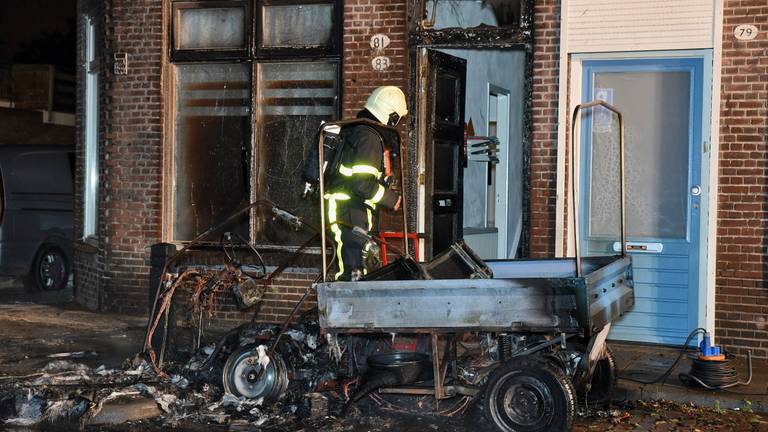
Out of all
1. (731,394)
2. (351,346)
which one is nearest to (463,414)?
(351,346)

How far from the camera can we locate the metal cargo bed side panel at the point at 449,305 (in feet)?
19.4

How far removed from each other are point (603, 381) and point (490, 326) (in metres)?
1.68

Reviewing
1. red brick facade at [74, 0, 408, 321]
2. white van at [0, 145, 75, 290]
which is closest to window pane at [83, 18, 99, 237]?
red brick facade at [74, 0, 408, 321]

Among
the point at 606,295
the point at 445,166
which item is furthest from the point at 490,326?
the point at 445,166

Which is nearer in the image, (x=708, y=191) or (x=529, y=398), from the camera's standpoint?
(x=529, y=398)

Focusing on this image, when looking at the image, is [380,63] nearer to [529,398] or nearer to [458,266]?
[458,266]

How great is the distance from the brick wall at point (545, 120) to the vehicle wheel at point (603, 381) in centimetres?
229

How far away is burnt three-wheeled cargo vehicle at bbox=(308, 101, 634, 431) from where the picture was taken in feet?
19.5

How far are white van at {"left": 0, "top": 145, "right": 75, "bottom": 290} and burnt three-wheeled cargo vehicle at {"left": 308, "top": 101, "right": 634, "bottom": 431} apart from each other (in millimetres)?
8049

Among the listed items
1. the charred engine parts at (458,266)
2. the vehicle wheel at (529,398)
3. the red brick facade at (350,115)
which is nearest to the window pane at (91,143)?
the red brick facade at (350,115)

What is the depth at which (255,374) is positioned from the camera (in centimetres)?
714

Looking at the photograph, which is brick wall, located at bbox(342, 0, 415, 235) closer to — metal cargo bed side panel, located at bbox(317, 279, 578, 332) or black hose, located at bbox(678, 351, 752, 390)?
black hose, located at bbox(678, 351, 752, 390)

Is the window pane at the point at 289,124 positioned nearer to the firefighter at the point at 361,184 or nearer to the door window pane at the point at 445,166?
the door window pane at the point at 445,166

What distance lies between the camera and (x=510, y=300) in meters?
5.96
